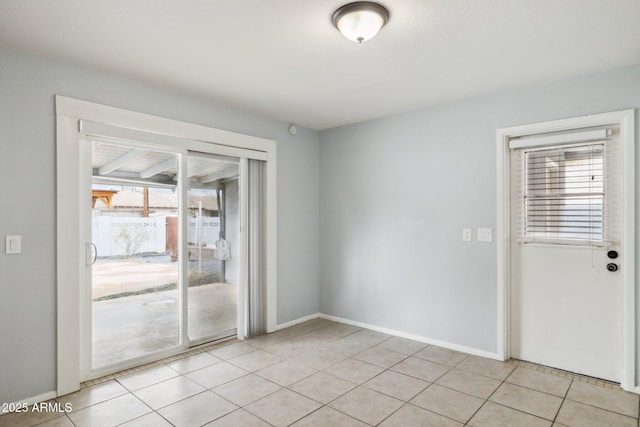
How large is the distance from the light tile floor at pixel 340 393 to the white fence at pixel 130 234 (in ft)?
3.48

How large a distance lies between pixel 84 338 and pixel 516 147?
4103 mm

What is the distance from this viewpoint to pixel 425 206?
3.98 metres

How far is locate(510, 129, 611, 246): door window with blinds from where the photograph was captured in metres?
3.06

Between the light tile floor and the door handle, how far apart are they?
0.98m

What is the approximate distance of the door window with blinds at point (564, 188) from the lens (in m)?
3.06

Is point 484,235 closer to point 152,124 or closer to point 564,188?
point 564,188

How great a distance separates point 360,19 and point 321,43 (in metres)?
0.48

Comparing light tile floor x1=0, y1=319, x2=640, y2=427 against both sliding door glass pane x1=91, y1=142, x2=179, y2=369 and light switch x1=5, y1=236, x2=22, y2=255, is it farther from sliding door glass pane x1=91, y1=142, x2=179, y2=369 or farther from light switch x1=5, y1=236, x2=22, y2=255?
light switch x1=5, y1=236, x2=22, y2=255

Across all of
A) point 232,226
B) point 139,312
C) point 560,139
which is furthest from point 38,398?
point 560,139

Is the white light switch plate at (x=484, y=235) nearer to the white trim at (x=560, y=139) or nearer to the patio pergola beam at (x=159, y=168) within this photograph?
the white trim at (x=560, y=139)

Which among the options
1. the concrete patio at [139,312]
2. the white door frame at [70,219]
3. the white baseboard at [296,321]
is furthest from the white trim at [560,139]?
the white door frame at [70,219]

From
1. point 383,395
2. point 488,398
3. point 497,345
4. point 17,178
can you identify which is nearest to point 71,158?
point 17,178

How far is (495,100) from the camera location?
3512 mm

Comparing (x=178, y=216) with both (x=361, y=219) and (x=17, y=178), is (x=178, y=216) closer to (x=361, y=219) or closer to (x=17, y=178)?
(x=17, y=178)
